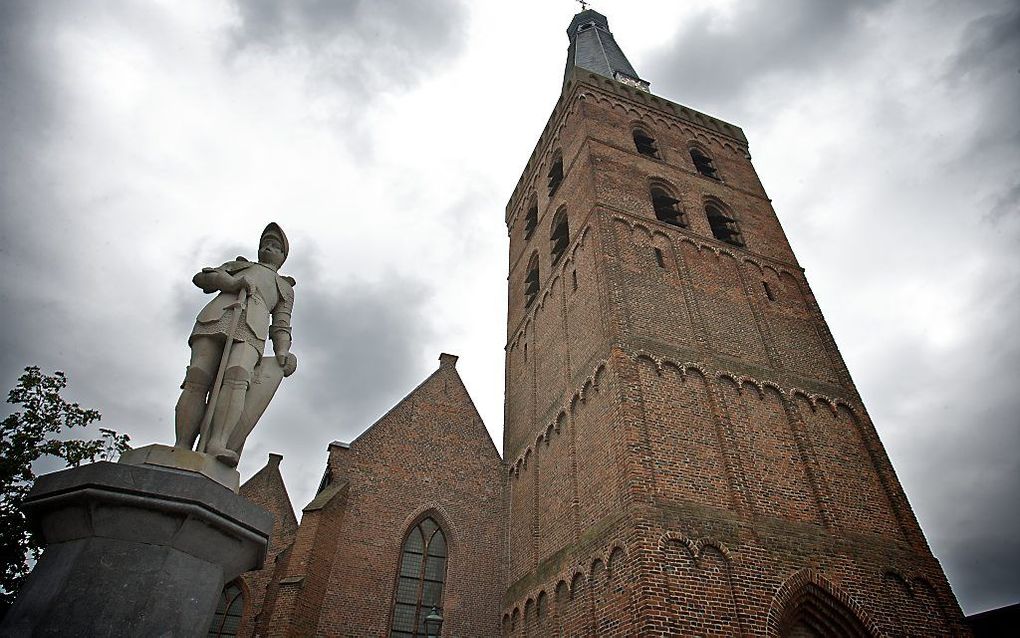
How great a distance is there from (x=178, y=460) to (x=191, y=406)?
705 millimetres

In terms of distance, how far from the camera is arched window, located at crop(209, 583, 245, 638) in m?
15.0

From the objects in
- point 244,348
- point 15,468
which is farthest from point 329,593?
point 244,348

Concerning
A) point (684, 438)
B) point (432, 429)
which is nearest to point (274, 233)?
point (684, 438)

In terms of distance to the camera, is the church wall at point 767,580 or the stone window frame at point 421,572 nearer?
the church wall at point 767,580

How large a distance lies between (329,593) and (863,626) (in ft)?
33.3

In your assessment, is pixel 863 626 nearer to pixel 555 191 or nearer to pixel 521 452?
pixel 521 452

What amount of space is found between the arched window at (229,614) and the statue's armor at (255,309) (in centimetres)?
1193

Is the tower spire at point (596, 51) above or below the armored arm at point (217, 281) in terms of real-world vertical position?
above

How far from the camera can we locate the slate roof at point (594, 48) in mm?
27703

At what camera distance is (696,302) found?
1385cm

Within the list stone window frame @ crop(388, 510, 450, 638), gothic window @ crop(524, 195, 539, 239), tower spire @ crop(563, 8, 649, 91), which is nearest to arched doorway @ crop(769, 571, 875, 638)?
stone window frame @ crop(388, 510, 450, 638)

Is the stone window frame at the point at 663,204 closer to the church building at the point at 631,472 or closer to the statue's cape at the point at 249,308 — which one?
the church building at the point at 631,472

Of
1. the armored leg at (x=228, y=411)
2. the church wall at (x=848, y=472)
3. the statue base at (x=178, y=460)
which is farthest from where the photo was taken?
the church wall at (x=848, y=472)

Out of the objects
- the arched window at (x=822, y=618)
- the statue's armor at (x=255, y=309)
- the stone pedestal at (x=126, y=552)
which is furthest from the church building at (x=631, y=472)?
the stone pedestal at (x=126, y=552)
